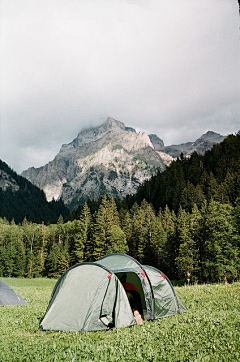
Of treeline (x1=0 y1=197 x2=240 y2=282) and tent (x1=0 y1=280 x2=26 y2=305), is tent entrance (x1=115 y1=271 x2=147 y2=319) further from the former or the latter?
treeline (x1=0 y1=197 x2=240 y2=282)

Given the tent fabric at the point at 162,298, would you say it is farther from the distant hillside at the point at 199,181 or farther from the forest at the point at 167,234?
the distant hillside at the point at 199,181

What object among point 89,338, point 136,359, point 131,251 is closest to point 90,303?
point 89,338

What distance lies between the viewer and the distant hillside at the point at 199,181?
10606 cm

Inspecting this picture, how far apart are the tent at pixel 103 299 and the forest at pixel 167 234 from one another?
55.2ft

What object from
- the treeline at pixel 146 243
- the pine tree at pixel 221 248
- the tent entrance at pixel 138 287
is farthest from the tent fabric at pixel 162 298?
the pine tree at pixel 221 248

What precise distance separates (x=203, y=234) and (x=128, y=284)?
147ft

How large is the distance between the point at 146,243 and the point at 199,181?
182 feet

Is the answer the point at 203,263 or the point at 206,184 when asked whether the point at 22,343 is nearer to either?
the point at 203,263

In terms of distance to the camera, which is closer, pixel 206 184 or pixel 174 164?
pixel 206 184

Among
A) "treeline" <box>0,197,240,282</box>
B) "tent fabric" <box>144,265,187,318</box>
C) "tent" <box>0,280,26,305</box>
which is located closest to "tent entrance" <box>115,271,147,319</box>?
"tent fabric" <box>144,265,187,318</box>

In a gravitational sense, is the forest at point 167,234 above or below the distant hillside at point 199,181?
below

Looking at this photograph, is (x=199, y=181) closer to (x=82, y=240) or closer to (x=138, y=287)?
(x=82, y=240)

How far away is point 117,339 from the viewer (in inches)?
380

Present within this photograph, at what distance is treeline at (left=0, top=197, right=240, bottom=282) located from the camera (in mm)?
49781
